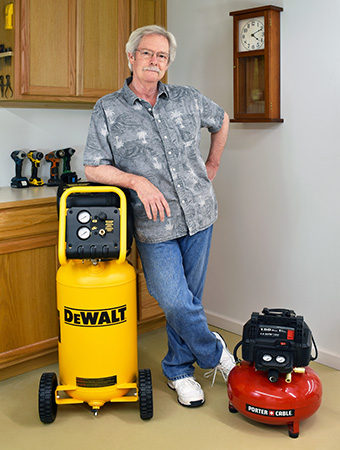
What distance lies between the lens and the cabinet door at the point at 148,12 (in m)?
3.33

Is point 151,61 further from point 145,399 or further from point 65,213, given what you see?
point 145,399

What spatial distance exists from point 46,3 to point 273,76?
1.19 metres

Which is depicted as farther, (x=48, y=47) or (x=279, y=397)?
(x=48, y=47)

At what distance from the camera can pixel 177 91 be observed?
256 cm

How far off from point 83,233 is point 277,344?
0.86 metres

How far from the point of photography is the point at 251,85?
3.04m

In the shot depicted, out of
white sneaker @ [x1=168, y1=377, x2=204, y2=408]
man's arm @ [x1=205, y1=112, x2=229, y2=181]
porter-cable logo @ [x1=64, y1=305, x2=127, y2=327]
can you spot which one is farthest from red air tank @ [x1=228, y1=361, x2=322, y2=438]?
man's arm @ [x1=205, y1=112, x2=229, y2=181]

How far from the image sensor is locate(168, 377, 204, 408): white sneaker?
2535 millimetres

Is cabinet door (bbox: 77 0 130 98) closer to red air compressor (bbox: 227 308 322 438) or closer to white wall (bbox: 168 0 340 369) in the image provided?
white wall (bbox: 168 0 340 369)

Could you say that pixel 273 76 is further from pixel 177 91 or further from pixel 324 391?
pixel 324 391

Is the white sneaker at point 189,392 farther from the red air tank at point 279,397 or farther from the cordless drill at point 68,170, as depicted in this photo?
the cordless drill at point 68,170

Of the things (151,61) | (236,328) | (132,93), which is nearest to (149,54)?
(151,61)

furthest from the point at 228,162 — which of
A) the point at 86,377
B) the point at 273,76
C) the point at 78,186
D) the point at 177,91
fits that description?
the point at 86,377

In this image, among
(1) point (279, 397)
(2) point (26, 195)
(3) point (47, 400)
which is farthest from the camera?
(2) point (26, 195)
